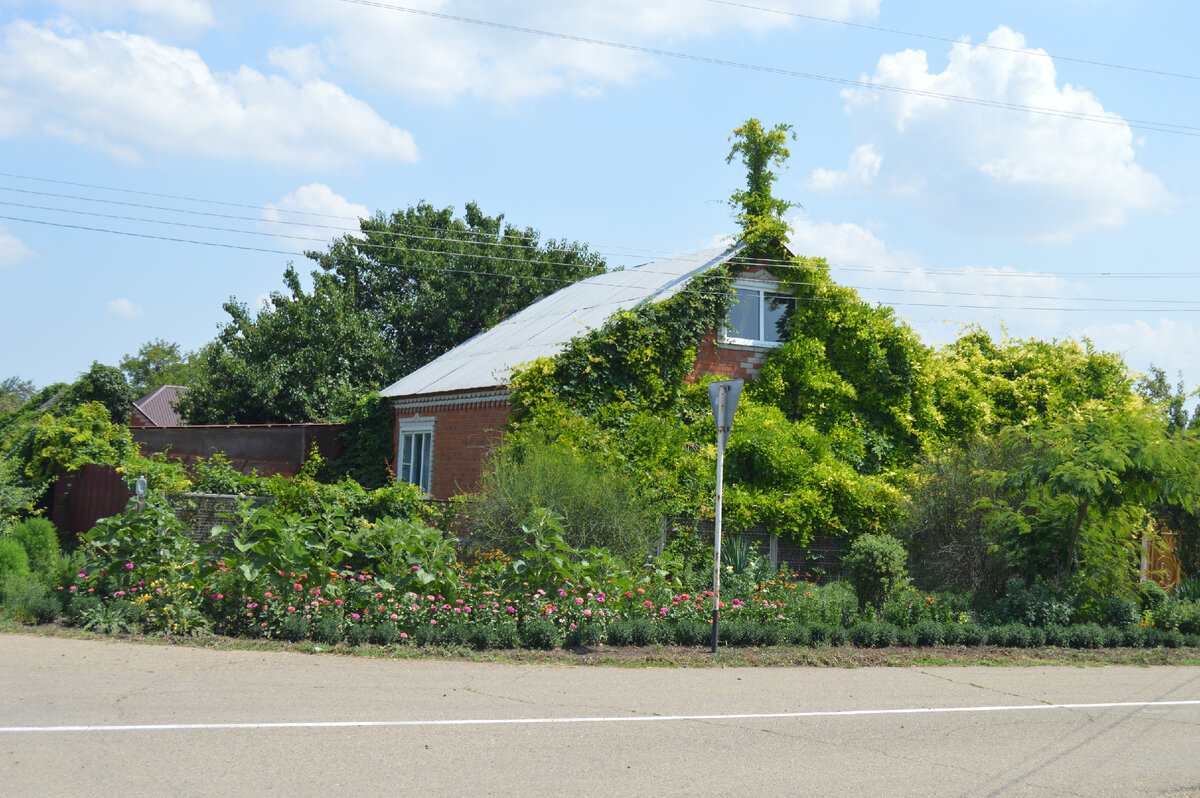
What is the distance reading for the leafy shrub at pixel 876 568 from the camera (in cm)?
1312

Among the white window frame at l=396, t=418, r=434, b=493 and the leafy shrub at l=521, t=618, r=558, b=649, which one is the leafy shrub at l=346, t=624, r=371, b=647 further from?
the white window frame at l=396, t=418, r=434, b=493

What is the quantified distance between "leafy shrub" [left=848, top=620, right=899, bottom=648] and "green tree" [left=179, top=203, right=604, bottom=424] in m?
21.2

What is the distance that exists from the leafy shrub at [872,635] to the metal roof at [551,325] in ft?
22.8

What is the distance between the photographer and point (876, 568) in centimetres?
1313

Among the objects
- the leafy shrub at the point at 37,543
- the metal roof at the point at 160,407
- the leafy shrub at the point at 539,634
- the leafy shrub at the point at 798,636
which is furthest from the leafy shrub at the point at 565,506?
the metal roof at the point at 160,407

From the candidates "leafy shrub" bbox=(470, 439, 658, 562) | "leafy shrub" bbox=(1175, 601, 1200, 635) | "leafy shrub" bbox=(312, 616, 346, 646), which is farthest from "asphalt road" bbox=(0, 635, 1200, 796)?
"leafy shrub" bbox=(1175, 601, 1200, 635)

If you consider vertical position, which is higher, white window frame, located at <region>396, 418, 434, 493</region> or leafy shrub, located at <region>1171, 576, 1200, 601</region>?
white window frame, located at <region>396, 418, 434, 493</region>

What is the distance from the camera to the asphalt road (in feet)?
19.2

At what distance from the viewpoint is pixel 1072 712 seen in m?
8.85

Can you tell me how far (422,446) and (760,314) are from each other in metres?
7.69

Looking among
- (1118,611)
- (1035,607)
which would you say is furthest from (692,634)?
(1118,611)

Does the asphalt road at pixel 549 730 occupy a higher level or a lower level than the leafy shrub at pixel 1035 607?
lower

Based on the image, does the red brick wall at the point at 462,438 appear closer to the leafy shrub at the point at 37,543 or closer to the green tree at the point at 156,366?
the leafy shrub at the point at 37,543

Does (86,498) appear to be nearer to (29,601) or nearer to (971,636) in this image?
(29,601)
